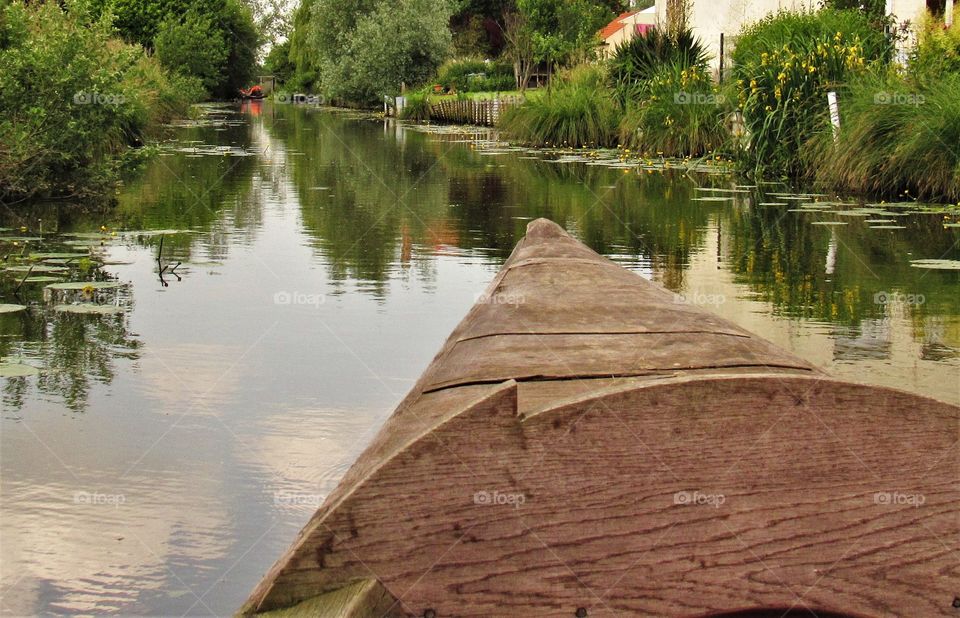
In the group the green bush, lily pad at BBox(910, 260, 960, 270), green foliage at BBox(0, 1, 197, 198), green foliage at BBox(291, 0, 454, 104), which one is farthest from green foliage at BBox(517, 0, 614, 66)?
lily pad at BBox(910, 260, 960, 270)

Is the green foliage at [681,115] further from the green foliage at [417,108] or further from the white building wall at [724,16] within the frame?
the green foliage at [417,108]

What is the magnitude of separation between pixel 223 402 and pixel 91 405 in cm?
47

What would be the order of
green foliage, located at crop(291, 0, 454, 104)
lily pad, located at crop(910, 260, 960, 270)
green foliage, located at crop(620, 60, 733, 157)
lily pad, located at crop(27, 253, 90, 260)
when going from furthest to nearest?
green foliage, located at crop(291, 0, 454, 104) → green foliage, located at crop(620, 60, 733, 157) → lily pad, located at crop(910, 260, 960, 270) → lily pad, located at crop(27, 253, 90, 260)

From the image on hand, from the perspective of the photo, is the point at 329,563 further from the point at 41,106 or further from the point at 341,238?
the point at 41,106

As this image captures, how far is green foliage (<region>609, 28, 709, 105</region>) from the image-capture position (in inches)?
898

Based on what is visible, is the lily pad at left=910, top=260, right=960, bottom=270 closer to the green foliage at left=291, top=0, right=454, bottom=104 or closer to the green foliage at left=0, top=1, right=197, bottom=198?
the green foliage at left=0, top=1, right=197, bottom=198

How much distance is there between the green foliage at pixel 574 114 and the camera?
78.3 feet

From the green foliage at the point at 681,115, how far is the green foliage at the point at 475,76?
2784 centimetres

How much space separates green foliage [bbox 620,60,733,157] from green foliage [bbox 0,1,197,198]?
915cm

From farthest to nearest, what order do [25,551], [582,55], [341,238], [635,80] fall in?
1. [582,55]
2. [635,80]
3. [341,238]
4. [25,551]

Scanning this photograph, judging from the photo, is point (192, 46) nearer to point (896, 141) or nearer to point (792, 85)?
point (792, 85)

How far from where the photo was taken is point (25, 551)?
120 inches

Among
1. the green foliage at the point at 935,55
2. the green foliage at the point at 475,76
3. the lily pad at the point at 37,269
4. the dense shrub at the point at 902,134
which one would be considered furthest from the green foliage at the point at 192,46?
the lily pad at the point at 37,269

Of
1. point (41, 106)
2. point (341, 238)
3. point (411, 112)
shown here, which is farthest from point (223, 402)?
point (411, 112)
